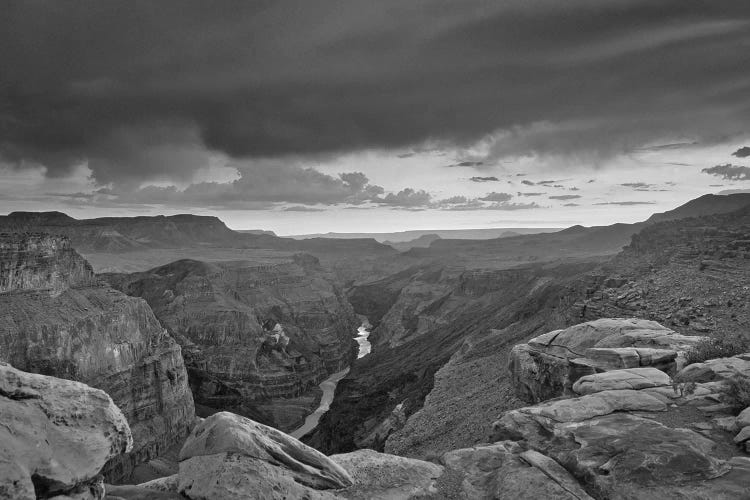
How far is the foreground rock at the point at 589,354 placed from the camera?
22328 millimetres

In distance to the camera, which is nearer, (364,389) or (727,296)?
(727,296)

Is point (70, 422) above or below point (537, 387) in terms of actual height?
above

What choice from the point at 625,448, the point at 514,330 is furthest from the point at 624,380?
the point at 514,330

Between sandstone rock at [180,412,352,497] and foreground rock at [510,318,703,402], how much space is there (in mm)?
12506

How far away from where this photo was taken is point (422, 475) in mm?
15070

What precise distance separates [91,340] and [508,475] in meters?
71.6

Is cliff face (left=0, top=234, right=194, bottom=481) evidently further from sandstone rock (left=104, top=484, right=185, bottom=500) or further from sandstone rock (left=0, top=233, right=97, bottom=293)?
sandstone rock (left=104, top=484, right=185, bottom=500)

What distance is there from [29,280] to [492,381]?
6751 cm

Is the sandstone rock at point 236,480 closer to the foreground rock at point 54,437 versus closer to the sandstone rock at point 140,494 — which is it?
the sandstone rock at point 140,494

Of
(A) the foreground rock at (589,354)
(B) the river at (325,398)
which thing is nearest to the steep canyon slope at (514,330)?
(A) the foreground rock at (589,354)

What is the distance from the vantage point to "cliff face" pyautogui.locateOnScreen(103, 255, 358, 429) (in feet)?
361

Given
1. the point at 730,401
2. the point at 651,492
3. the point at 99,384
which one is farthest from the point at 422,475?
the point at 99,384

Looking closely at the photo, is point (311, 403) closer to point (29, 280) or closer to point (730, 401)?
point (29, 280)

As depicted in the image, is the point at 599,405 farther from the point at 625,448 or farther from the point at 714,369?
the point at 714,369
